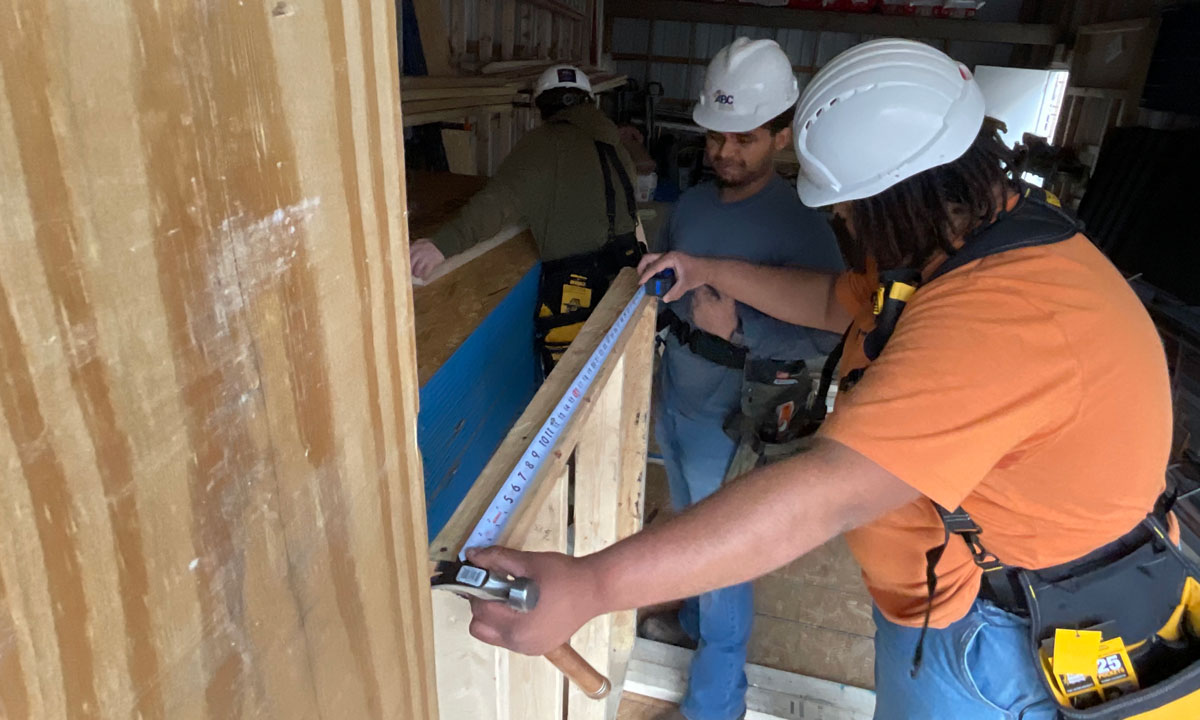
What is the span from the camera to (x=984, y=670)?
137 centimetres

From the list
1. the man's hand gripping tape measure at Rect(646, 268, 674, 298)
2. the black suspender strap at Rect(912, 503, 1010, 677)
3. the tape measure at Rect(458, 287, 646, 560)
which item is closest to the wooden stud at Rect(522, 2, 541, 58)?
the man's hand gripping tape measure at Rect(646, 268, 674, 298)

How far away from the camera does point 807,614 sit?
10.1 feet

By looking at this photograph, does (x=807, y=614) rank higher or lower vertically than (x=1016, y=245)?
lower

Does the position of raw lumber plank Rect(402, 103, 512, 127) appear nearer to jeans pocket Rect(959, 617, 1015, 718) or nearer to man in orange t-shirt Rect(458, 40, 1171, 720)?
man in orange t-shirt Rect(458, 40, 1171, 720)

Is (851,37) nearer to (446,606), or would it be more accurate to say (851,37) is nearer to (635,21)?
(635,21)

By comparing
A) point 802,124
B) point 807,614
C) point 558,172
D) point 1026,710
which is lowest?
point 807,614

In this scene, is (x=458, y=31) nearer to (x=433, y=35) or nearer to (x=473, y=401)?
(x=433, y=35)

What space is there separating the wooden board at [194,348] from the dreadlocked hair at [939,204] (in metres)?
0.98

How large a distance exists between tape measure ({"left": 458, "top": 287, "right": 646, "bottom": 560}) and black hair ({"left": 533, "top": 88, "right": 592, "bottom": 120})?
1.42m

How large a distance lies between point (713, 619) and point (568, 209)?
1451 millimetres

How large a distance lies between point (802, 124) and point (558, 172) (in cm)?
118

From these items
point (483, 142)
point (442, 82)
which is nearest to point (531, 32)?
point (483, 142)

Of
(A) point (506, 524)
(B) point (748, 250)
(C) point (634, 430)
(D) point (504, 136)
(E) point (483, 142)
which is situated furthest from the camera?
(D) point (504, 136)

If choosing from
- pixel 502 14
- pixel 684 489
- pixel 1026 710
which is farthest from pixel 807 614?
pixel 502 14
